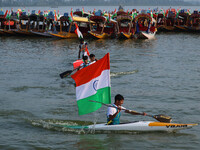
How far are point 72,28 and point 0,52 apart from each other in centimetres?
1386

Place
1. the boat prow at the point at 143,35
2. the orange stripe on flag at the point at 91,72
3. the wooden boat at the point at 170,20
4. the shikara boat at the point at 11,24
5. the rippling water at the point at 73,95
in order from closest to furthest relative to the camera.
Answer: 1. the orange stripe on flag at the point at 91,72
2. the rippling water at the point at 73,95
3. the boat prow at the point at 143,35
4. the shikara boat at the point at 11,24
5. the wooden boat at the point at 170,20

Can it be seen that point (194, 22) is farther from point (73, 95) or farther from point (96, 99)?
point (96, 99)

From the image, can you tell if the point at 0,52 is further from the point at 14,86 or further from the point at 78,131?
the point at 78,131

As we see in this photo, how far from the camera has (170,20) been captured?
5712 centimetres

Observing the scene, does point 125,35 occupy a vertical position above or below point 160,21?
below

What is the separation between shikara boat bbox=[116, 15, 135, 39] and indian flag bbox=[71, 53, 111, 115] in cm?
3036

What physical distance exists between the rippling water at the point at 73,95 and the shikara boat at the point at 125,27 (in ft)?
25.6

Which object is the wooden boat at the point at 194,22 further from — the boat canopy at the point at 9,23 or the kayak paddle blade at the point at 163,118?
the kayak paddle blade at the point at 163,118

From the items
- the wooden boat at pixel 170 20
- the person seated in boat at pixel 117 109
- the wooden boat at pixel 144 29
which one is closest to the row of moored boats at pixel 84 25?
the wooden boat at pixel 144 29

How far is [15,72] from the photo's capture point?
22.5m

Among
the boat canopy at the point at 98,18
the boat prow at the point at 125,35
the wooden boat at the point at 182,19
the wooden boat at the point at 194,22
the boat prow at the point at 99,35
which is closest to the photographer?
the boat prow at the point at 99,35

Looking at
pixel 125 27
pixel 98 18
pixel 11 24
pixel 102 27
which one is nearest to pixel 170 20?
pixel 125 27

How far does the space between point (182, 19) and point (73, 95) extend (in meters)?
44.4

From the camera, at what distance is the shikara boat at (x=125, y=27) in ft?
137
